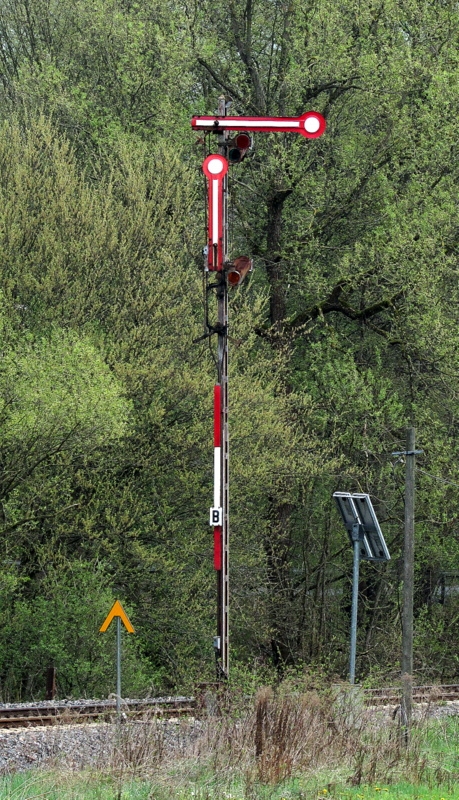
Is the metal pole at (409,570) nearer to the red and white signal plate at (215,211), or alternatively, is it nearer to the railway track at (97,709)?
the railway track at (97,709)

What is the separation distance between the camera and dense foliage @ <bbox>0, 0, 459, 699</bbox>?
1806 cm

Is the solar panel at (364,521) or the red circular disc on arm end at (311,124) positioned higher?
the red circular disc on arm end at (311,124)

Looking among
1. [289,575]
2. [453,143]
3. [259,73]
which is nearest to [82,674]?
[289,575]

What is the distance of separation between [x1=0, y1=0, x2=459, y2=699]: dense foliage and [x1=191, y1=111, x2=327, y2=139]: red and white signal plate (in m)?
4.77

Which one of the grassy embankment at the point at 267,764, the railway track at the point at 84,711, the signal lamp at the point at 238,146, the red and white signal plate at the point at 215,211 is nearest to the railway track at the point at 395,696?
the railway track at the point at 84,711

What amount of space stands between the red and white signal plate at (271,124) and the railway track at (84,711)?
7224 millimetres

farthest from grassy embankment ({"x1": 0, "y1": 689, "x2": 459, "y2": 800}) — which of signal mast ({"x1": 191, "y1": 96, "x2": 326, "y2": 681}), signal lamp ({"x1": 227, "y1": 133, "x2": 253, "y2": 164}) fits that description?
signal lamp ({"x1": 227, "y1": 133, "x2": 253, "y2": 164})

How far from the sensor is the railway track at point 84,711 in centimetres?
1206

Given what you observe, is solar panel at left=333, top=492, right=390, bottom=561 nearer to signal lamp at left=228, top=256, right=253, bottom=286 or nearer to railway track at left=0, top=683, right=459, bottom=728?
railway track at left=0, top=683, right=459, bottom=728

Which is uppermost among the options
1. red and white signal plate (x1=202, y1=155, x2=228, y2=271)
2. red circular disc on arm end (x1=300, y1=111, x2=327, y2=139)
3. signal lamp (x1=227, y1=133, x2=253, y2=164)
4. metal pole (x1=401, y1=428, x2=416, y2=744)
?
red circular disc on arm end (x1=300, y1=111, x2=327, y2=139)

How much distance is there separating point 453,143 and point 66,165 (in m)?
8.50

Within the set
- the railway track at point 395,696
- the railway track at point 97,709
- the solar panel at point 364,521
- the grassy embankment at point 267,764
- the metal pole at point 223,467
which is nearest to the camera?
the grassy embankment at point 267,764

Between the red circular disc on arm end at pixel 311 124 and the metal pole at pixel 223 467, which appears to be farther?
the red circular disc on arm end at pixel 311 124

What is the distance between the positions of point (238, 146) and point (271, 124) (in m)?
0.51
